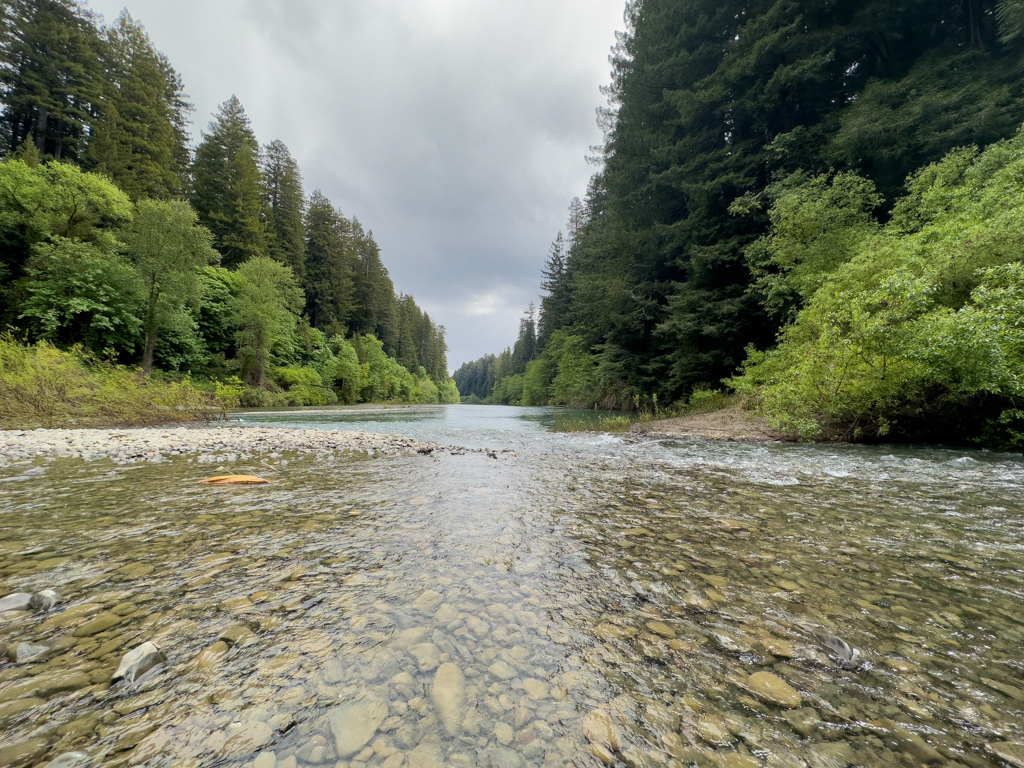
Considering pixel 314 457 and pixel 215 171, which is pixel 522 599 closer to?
pixel 314 457

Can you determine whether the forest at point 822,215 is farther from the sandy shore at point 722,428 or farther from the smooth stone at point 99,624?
the smooth stone at point 99,624

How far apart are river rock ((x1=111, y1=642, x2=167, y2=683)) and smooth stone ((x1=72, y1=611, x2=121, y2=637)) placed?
0.35 m

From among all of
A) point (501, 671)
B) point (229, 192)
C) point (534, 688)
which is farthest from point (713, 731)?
point (229, 192)

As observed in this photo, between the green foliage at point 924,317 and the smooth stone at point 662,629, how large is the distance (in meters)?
7.39

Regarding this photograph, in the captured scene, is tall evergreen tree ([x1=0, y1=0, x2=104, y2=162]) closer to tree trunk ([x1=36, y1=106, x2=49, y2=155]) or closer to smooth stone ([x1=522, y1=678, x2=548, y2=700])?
tree trunk ([x1=36, y1=106, x2=49, y2=155])

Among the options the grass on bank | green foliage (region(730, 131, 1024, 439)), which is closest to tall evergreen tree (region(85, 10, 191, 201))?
the grass on bank

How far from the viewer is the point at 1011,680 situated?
5.00 ft

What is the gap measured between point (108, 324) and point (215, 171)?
71.8 ft

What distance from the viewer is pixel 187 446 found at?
7168mm

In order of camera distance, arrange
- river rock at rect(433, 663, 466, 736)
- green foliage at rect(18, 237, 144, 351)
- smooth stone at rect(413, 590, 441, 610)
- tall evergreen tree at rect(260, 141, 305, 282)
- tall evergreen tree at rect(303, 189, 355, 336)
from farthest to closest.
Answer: tall evergreen tree at rect(303, 189, 355, 336)
tall evergreen tree at rect(260, 141, 305, 282)
green foliage at rect(18, 237, 144, 351)
smooth stone at rect(413, 590, 441, 610)
river rock at rect(433, 663, 466, 736)

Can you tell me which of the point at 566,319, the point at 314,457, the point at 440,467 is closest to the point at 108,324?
the point at 314,457

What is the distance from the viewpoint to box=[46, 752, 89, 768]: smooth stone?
1.08 meters

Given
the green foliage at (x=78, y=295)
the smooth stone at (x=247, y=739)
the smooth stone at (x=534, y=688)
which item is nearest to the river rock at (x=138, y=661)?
the smooth stone at (x=247, y=739)

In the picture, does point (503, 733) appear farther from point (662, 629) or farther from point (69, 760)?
point (69, 760)
